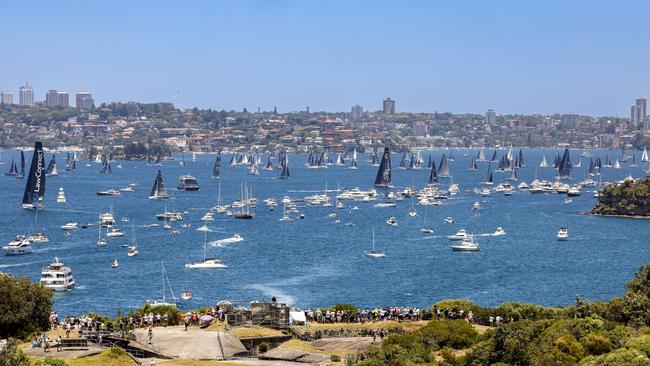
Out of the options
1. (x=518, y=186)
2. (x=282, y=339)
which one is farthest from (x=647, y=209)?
(x=282, y=339)

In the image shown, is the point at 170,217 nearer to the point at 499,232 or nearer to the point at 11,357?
the point at 499,232

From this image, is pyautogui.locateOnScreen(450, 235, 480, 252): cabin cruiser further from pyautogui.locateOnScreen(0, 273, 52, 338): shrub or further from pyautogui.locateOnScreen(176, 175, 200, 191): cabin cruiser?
pyautogui.locateOnScreen(176, 175, 200, 191): cabin cruiser

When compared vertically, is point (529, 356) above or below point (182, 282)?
above

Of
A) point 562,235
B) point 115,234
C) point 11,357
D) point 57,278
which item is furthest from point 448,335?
point 562,235

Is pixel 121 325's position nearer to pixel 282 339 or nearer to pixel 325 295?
pixel 282 339

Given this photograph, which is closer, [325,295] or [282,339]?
[282,339]

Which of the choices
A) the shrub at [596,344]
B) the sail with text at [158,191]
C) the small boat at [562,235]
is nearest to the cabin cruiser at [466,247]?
the small boat at [562,235]
